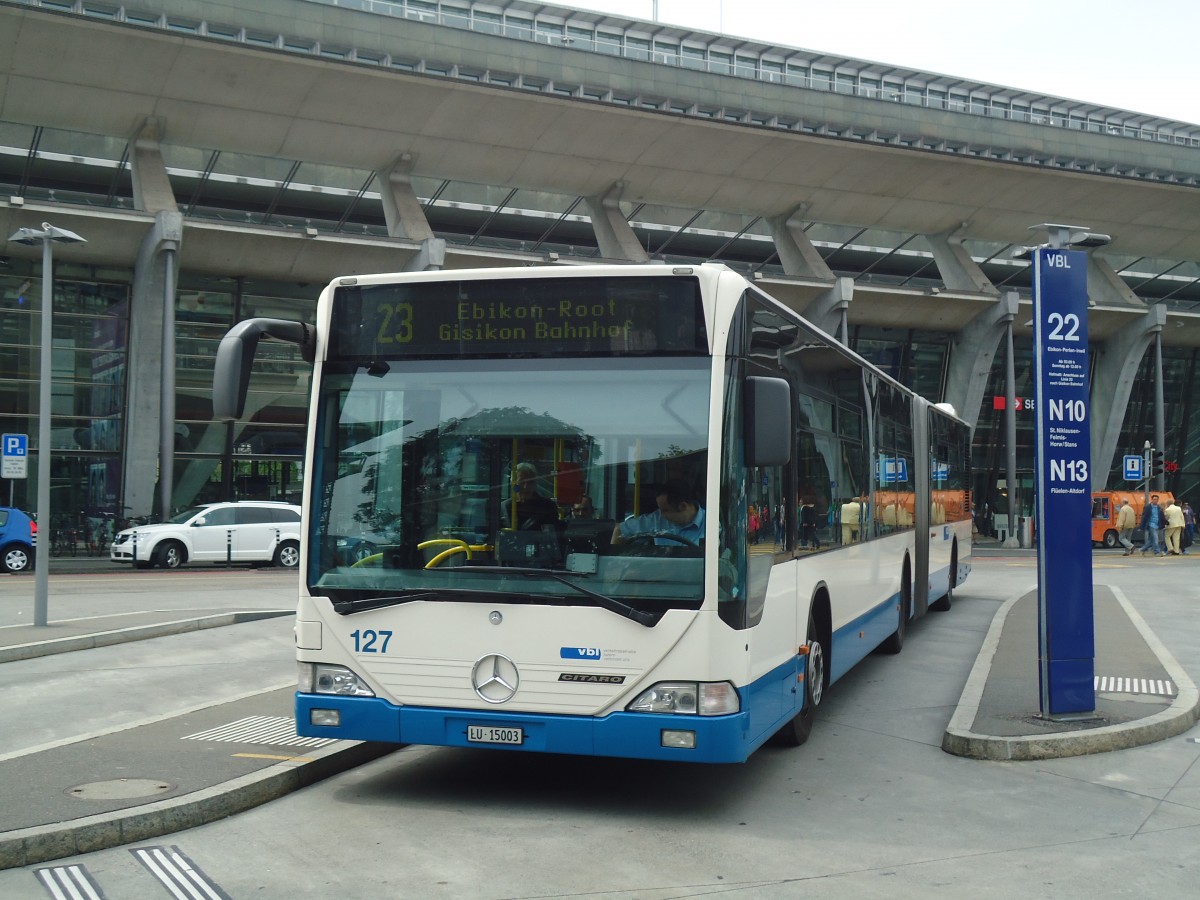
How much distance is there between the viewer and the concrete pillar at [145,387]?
33.9m

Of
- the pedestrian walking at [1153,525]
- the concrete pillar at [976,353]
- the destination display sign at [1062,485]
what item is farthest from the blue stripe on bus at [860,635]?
the concrete pillar at [976,353]

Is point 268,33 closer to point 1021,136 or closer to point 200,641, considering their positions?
point 200,641

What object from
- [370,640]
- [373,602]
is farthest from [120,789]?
[373,602]

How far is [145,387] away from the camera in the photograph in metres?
34.4

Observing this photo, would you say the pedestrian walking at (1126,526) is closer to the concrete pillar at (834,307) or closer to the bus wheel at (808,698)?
the concrete pillar at (834,307)

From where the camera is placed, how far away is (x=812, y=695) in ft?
28.8

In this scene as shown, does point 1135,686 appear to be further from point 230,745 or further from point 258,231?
point 258,231

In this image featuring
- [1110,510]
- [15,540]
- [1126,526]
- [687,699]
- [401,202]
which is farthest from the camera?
[1110,510]

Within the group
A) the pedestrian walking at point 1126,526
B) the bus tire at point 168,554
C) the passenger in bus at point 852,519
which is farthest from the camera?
the pedestrian walking at point 1126,526

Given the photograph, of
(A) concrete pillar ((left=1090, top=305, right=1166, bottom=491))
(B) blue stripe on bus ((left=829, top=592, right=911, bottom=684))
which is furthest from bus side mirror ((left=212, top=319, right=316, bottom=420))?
(A) concrete pillar ((left=1090, top=305, right=1166, bottom=491))

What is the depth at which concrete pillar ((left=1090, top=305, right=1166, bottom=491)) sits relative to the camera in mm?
50312

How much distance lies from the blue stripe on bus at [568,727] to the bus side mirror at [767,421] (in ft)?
3.99

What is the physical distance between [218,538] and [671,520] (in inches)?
980

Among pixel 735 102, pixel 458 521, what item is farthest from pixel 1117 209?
pixel 458 521
